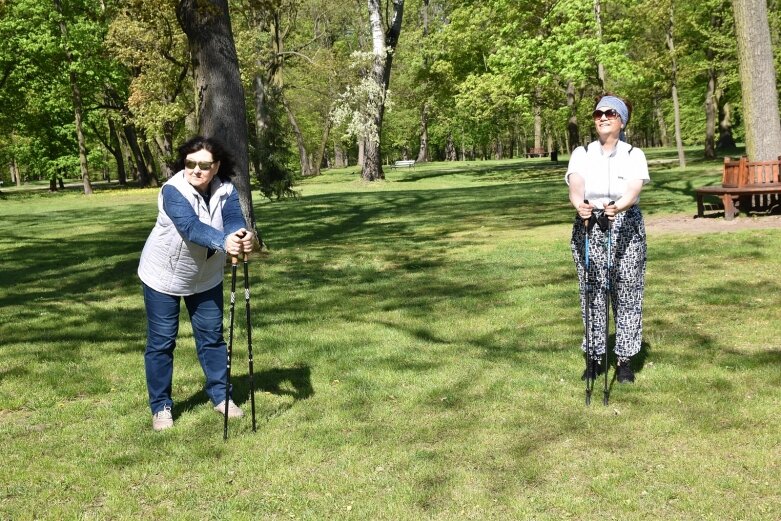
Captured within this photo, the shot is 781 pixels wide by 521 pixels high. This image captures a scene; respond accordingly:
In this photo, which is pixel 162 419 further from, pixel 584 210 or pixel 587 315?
pixel 584 210

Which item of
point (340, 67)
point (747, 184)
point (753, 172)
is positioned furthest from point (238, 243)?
point (340, 67)

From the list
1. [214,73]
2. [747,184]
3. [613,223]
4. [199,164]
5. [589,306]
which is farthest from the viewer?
[747,184]

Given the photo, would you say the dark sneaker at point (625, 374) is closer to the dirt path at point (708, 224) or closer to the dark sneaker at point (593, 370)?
the dark sneaker at point (593, 370)

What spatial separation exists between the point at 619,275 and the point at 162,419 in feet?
12.0

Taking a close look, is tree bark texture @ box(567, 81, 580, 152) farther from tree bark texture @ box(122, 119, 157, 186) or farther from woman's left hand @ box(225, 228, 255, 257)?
woman's left hand @ box(225, 228, 255, 257)

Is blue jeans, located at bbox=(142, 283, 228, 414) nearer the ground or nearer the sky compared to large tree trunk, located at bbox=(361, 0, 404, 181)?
nearer the ground

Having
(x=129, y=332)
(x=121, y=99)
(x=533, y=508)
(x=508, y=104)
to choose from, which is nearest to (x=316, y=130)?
(x=121, y=99)

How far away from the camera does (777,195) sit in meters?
15.1

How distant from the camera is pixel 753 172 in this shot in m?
15.0

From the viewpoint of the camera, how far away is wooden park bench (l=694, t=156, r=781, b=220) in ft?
48.1

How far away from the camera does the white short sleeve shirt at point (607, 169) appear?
569cm

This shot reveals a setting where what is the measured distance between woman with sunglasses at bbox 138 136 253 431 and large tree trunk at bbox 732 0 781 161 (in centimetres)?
1317

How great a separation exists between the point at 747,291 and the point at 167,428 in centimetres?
691

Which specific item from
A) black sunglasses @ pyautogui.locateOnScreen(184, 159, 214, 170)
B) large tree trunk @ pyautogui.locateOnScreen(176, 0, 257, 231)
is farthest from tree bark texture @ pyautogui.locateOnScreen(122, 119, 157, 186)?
black sunglasses @ pyautogui.locateOnScreen(184, 159, 214, 170)
